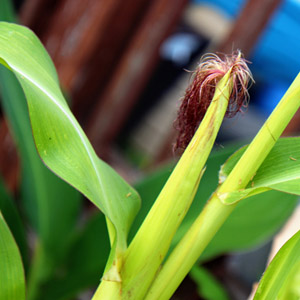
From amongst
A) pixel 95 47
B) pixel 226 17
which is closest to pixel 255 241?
pixel 95 47

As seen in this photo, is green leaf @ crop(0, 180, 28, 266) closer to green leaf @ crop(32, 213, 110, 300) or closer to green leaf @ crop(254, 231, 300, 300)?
green leaf @ crop(32, 213, 110, 300)

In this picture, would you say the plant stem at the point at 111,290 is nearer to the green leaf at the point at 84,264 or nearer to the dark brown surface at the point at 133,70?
the green leaf at the point at 84,264

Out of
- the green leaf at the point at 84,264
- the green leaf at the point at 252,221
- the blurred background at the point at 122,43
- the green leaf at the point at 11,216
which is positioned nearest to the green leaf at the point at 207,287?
the green leaf at the point at 252,221

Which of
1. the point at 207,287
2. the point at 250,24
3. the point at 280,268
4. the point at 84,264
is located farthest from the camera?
the point at 250,24

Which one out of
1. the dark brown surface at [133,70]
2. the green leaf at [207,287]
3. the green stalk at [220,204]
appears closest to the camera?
the green stalk at [220,204]

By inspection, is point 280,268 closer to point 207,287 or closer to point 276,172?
point 276,172

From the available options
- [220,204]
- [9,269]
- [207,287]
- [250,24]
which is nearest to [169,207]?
[220,204]
